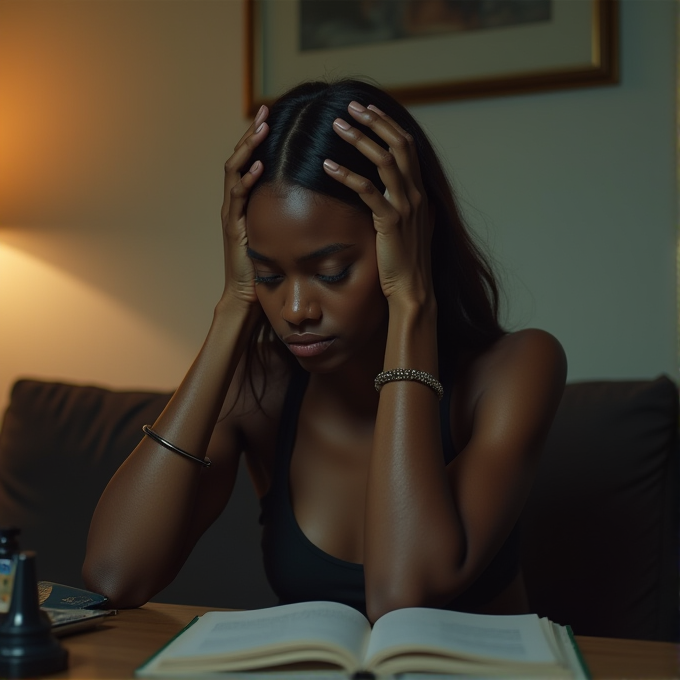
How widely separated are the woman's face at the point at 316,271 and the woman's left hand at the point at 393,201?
1.0 inches

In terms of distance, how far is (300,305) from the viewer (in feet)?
3.63

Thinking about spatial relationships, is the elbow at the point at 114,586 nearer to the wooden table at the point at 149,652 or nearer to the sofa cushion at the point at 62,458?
the wooden table at the point at 149,652

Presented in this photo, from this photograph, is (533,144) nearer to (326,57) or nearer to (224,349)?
(326,57)

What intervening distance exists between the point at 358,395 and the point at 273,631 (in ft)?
2.20

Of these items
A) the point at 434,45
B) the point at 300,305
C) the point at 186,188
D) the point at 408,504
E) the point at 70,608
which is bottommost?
the point at 70,608

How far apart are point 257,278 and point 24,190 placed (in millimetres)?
1539

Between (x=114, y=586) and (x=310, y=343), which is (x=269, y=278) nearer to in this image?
(x=310, y=343)

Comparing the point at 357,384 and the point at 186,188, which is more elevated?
the point at 186,188

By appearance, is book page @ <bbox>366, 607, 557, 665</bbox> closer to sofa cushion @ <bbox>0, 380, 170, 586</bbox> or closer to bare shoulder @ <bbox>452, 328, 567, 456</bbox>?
bare shoulder @ <bbox>452, 328, 567, 456</bbox>

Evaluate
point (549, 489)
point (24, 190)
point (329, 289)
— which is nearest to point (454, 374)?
point (329, 289)

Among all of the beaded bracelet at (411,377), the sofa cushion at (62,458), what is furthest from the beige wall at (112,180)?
the beaded bracelet at (411,377)

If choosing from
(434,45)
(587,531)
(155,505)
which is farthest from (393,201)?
(434,45)

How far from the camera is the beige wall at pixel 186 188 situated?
1.87m

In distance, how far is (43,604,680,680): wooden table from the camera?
75 centimetres
